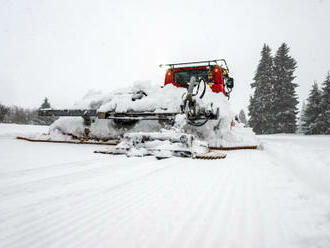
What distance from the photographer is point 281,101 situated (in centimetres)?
1881

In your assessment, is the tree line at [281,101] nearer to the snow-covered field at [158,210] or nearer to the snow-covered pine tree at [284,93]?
the snow-covered pine tree at [284,93]

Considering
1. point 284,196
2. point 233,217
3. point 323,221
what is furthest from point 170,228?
point 284,196

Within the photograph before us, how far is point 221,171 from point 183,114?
6.46ft

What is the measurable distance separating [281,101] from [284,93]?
100 cm

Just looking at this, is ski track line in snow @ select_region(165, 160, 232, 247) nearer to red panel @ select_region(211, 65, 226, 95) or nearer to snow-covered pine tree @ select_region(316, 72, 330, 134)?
red panel @ select_region(211, 65, 226, 95)

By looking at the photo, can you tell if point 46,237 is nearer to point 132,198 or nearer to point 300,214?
point 132,198

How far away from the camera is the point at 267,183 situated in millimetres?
1554

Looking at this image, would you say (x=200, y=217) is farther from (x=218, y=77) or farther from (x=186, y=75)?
(x=186, y=75)

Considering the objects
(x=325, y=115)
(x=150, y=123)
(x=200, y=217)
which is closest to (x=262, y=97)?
(x=325, y=115)

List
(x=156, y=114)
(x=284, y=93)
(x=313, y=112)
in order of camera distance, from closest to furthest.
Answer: (x=156, y=114) → (x=313, y=112) → (x=284, y=93)

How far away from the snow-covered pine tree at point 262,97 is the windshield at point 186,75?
15475mm

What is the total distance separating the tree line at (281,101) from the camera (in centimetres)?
1795

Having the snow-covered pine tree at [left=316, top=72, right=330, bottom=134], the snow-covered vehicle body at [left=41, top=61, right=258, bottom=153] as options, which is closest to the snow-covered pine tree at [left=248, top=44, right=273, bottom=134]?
the snow-covered pine tree at [left=316, top=72, right=330, bottom=134]

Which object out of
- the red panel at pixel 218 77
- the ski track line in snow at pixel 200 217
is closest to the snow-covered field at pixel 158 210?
the ski track line in snow at pixel 200 217
